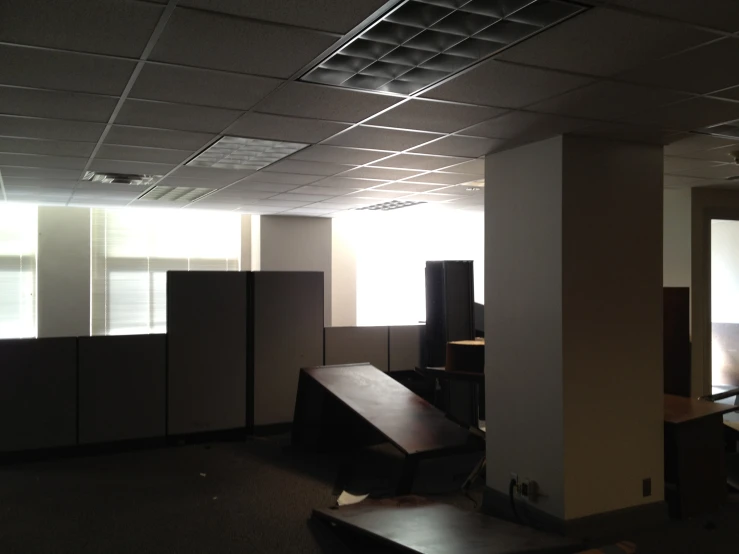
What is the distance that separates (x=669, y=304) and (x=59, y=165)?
4.87 m

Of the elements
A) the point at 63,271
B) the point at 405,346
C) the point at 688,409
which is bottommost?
the point at 688,409

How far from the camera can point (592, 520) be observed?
3.46 meters

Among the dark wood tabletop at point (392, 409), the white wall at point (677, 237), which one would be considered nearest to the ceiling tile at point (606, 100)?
the dark wood tabletop at point (392, 409)

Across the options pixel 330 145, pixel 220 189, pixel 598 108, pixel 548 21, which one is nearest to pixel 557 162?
pixel 598 108

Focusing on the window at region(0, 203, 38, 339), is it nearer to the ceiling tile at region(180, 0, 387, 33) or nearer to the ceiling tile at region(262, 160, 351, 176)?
the ceiling tile at region(262, 160, 351, 176)

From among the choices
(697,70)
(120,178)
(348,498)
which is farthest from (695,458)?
(120,178)

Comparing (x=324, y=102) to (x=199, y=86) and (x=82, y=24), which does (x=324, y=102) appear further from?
(x=82, y=24)

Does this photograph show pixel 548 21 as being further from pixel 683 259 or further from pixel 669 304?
pixel 683 259

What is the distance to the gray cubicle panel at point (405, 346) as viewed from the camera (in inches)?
265

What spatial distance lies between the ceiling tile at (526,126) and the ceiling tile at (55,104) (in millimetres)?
1842

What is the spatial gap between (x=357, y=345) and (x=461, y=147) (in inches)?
126

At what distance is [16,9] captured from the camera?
179 centimetres

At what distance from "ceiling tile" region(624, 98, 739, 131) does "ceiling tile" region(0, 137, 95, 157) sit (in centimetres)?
315

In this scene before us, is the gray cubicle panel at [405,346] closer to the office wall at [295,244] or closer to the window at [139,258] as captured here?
the office wall at [295,244]
